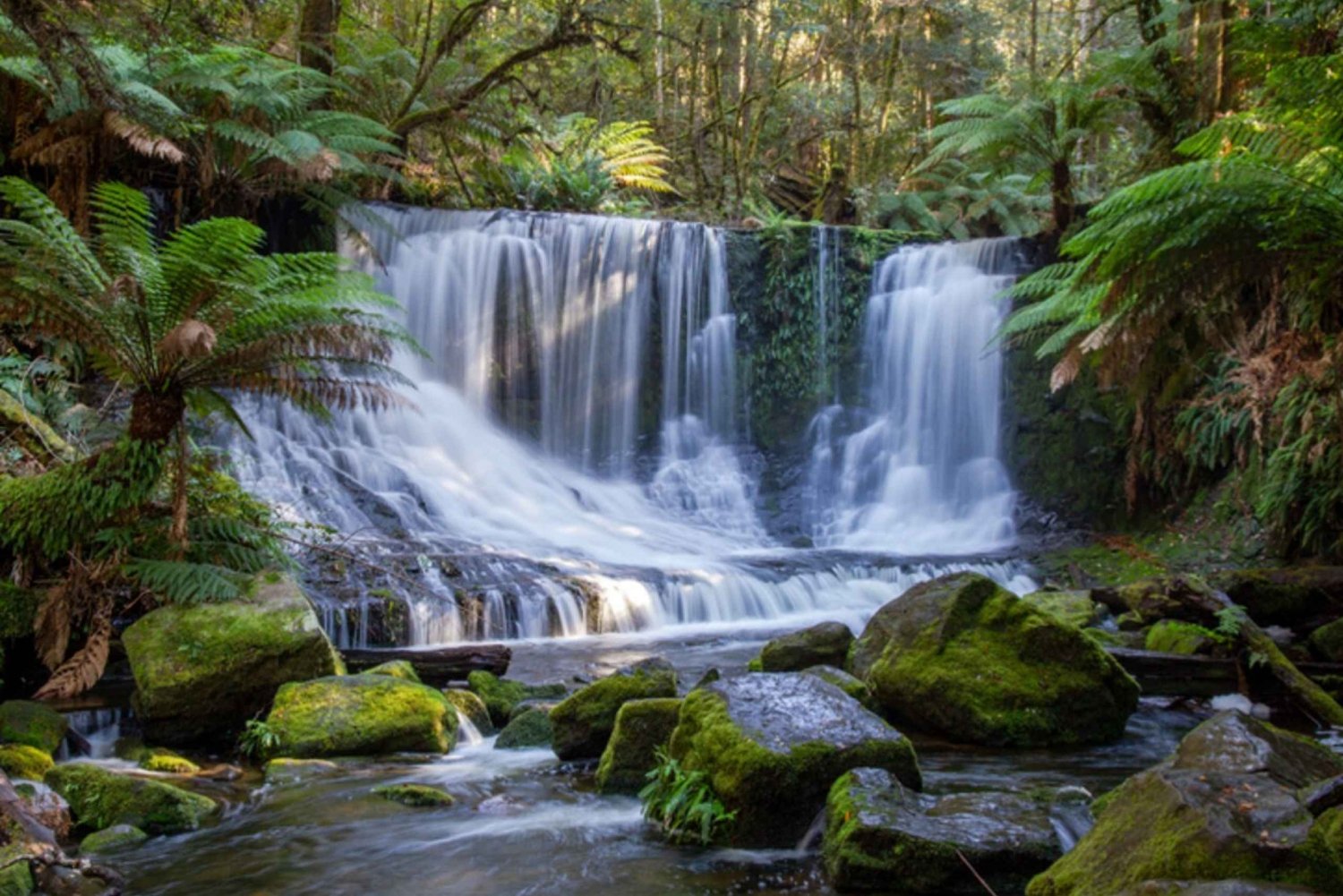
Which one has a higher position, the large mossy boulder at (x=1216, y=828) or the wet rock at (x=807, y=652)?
the large mossy boulder at (x=1216, y=828)

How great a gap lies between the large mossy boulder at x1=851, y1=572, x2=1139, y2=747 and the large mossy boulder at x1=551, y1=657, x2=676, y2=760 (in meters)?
1.30

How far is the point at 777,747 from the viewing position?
12.5 ft

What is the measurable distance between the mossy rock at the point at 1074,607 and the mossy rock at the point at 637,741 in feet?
12.9

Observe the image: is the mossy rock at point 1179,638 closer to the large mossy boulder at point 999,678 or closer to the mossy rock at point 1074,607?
the mossy rock at point 1074,607

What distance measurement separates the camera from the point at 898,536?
12.9m

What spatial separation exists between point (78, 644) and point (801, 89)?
59.2 ft

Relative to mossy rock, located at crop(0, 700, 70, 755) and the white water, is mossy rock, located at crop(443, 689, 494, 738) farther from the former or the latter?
the white water

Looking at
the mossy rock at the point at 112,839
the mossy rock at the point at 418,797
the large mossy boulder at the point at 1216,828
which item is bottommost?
the mossy rock at the point at 418,797

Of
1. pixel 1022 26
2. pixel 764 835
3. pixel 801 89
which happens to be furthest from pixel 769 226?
pixel 1022 26

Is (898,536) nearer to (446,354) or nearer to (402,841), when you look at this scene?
(446,354)

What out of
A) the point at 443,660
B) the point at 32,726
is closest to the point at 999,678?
the point at 443,660

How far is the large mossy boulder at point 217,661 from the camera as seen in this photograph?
525cm

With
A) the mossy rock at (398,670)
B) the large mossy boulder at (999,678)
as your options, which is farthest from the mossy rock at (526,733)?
the large mossy boulder at (999,678)

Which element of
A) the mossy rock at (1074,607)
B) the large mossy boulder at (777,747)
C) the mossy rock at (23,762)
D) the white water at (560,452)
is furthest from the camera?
the white water at (560,452)
